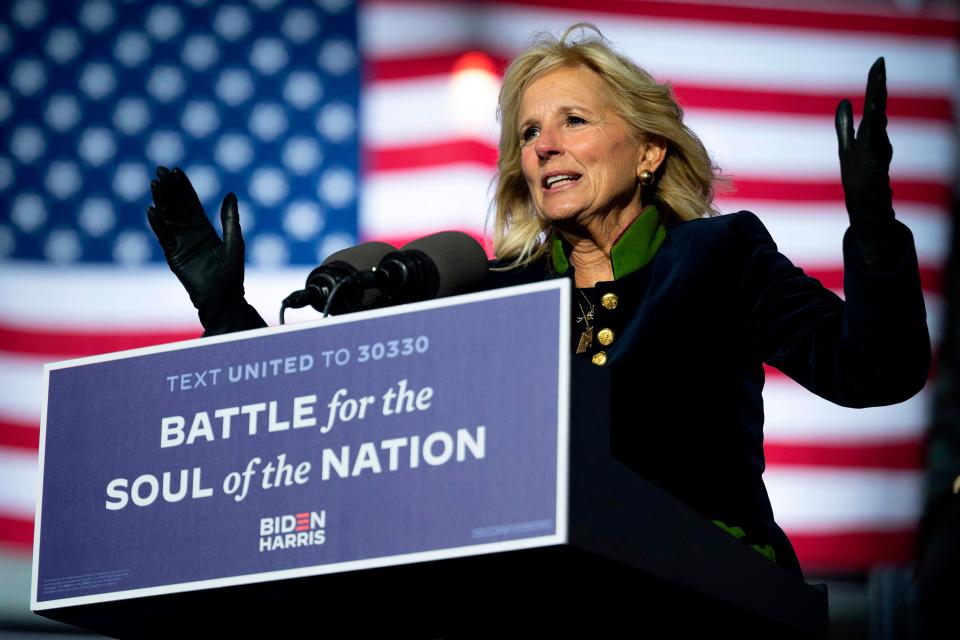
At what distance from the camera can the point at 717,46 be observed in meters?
4.95

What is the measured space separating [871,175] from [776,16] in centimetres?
348

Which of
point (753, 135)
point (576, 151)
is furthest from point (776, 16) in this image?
point (576, 151)

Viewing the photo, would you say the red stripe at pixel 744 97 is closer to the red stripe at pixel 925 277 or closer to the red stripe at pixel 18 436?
the red stripe at pixel 925 277

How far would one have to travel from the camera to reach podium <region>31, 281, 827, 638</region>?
1371 millimetres

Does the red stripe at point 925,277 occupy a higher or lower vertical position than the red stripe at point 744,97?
lower

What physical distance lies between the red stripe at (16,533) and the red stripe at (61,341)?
52 cm

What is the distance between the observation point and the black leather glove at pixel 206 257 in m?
1.98

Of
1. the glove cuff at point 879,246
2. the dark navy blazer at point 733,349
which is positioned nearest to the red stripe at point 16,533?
the dark navy blazer at point 733,349

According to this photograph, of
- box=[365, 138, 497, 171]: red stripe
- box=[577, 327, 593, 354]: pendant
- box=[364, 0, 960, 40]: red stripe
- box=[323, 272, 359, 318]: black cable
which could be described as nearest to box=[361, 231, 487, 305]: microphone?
box=[323, 272, 359, 318]: black cable

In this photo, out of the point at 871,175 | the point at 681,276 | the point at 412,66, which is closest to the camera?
the point at 871,175

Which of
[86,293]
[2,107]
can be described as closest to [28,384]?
[86,293]

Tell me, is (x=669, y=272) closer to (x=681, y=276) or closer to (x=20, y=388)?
(x=681, y=276)

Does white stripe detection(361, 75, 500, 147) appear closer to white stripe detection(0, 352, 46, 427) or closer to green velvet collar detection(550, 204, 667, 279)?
white stripe detection(0, 352, 46, 427)

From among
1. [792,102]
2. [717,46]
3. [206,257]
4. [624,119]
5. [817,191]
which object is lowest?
[206,257]
